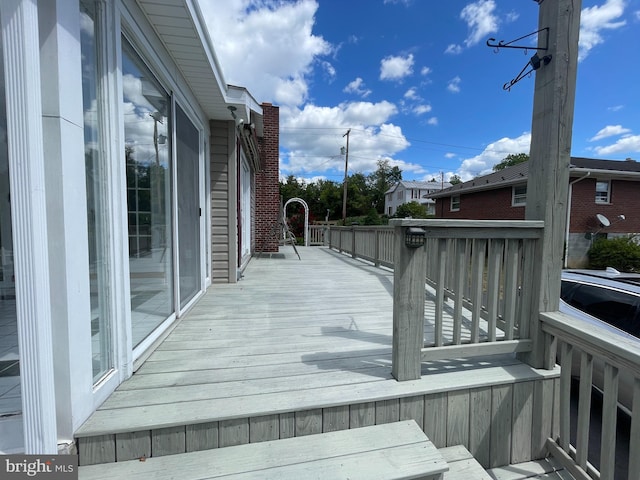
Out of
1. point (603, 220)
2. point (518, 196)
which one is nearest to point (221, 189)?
point (518, 196)

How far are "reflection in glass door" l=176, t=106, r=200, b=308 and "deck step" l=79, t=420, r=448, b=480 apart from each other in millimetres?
1752

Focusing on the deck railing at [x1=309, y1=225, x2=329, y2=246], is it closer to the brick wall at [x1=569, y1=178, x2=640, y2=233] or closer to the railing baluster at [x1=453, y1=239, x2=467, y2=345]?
the brick wall at [x1=569, y1=178, x2=640, y2=233]

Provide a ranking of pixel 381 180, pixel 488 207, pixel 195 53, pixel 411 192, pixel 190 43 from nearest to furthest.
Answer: pixel 190 43
pixel 195 53
pixel 488 207
pixel 411 192
pixel 381 180

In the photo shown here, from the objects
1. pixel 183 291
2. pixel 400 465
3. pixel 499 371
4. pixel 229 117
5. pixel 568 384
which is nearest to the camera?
pixel 400 465

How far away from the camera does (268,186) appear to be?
8.55 meters

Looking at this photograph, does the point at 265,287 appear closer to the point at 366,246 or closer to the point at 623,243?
the point at 366,246

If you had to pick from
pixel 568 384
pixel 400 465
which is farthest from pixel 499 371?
pixel 400 465

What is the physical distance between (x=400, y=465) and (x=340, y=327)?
4.34ft

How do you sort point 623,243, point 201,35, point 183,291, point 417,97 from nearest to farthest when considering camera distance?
1. point 201,35
2. point 183,291
3. point 623,243
4. point 417,97

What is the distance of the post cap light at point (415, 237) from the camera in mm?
1623

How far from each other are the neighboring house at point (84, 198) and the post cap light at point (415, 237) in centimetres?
157

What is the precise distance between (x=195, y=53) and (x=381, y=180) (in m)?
48.9

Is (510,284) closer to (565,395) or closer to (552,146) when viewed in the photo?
(565,395)

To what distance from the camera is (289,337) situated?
7.76ft
